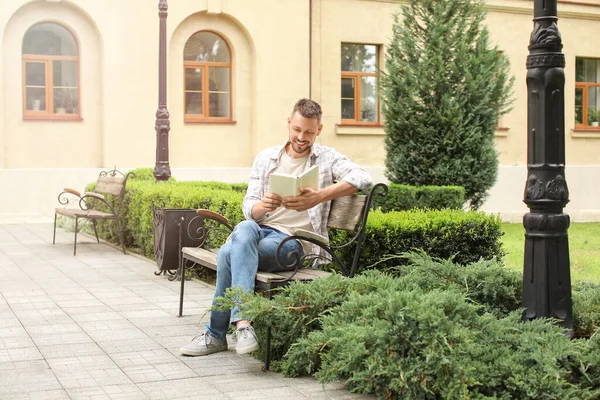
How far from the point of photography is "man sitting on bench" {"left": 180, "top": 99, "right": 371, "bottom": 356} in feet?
19.7

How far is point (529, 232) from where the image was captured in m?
5.36

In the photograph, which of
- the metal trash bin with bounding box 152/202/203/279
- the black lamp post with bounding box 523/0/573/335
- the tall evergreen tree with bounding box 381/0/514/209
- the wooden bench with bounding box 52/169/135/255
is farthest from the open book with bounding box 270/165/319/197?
the tall evergreen tree with bounding box 381/0/514/209

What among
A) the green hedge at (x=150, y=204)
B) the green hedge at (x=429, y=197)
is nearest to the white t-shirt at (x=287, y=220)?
the green hedge at (x=150, y=204)

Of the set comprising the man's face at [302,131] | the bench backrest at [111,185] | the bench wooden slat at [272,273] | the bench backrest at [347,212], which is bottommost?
the bench wooden slat at [272,273]

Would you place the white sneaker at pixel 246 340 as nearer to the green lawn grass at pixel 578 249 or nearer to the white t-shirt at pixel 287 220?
the white t-shirt at pixel 287 220

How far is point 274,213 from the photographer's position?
6.62 metres

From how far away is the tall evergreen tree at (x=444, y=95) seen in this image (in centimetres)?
1705

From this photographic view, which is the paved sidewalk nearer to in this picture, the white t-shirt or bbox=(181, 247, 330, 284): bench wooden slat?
bbox=(181, 247, 330, 284): bench wooden slat

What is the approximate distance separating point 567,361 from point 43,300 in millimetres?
5388

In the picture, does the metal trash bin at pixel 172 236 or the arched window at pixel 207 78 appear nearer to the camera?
the metal trash bin at pixel 172 236

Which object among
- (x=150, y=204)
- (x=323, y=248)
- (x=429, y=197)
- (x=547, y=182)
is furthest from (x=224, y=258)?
(x=429, y=197)

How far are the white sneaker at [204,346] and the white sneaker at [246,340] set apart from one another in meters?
0.41

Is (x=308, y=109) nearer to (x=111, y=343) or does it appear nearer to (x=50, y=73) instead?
(x=111, y=343)

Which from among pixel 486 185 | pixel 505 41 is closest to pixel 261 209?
pixel 486 185
